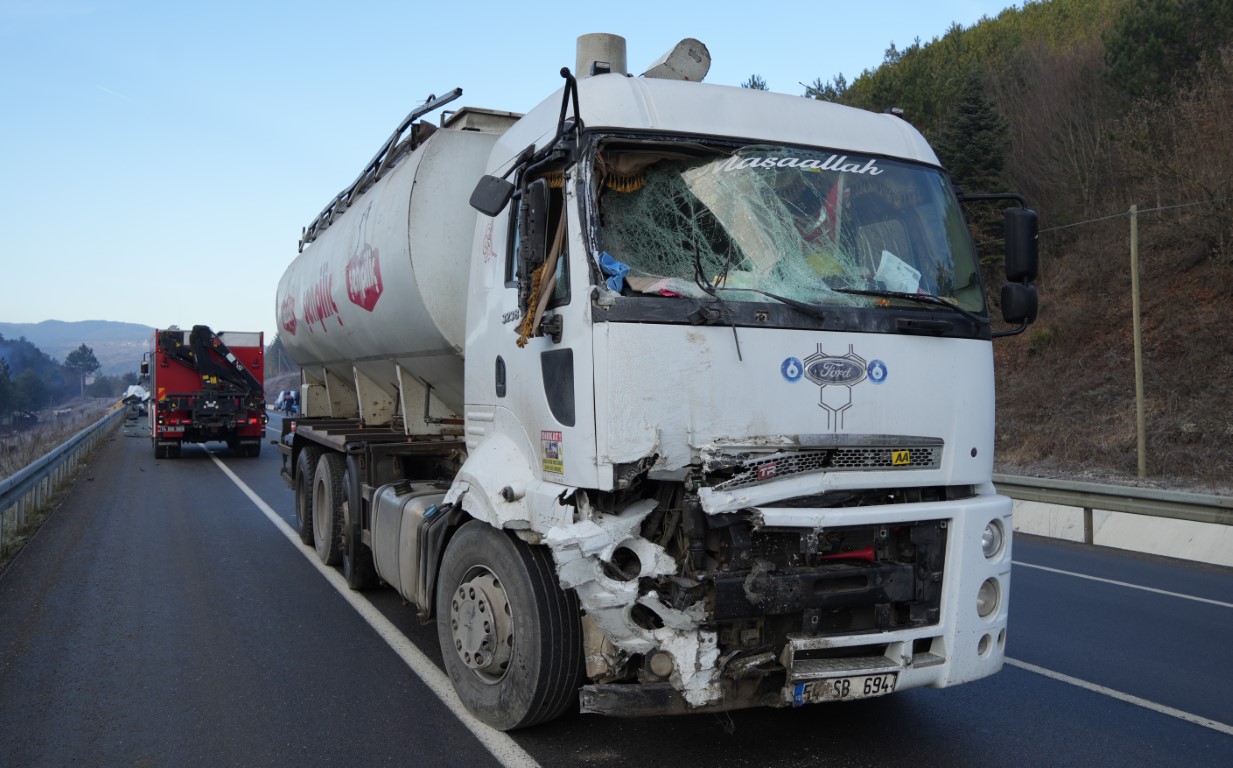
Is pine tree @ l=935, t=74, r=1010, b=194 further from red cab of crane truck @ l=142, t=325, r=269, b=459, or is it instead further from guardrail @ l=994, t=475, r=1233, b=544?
red cab of crane truck @ l=142, t=325, r=269, b=459

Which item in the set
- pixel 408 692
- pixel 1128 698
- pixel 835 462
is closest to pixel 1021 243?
pixel 835 462

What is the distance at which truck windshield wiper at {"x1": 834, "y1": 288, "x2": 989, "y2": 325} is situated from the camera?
4.44m

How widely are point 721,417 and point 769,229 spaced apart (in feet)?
3.23

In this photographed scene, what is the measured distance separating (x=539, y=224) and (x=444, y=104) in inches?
129

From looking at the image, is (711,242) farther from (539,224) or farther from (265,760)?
(265,760)

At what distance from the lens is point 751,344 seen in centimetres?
415

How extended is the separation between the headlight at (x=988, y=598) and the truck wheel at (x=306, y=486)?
23.3 feet

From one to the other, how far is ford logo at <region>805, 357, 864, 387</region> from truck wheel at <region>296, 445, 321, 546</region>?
22.3 feet

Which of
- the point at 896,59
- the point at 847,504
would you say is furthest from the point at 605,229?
the point at 896,59

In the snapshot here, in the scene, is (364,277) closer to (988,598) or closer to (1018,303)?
(1018,303)

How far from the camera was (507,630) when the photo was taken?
471cm

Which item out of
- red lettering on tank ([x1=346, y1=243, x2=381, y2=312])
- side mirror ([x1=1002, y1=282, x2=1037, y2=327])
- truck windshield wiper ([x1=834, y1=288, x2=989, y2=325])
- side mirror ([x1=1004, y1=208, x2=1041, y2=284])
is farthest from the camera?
red lettering on tank ([x1=346, y1=243, x2=381, y2=312])

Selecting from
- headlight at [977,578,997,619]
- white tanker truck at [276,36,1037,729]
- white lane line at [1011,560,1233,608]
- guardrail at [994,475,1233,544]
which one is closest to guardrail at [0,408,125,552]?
white tanker truck at [276,36,1037,729]

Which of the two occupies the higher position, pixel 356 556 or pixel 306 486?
pixel 306 486
